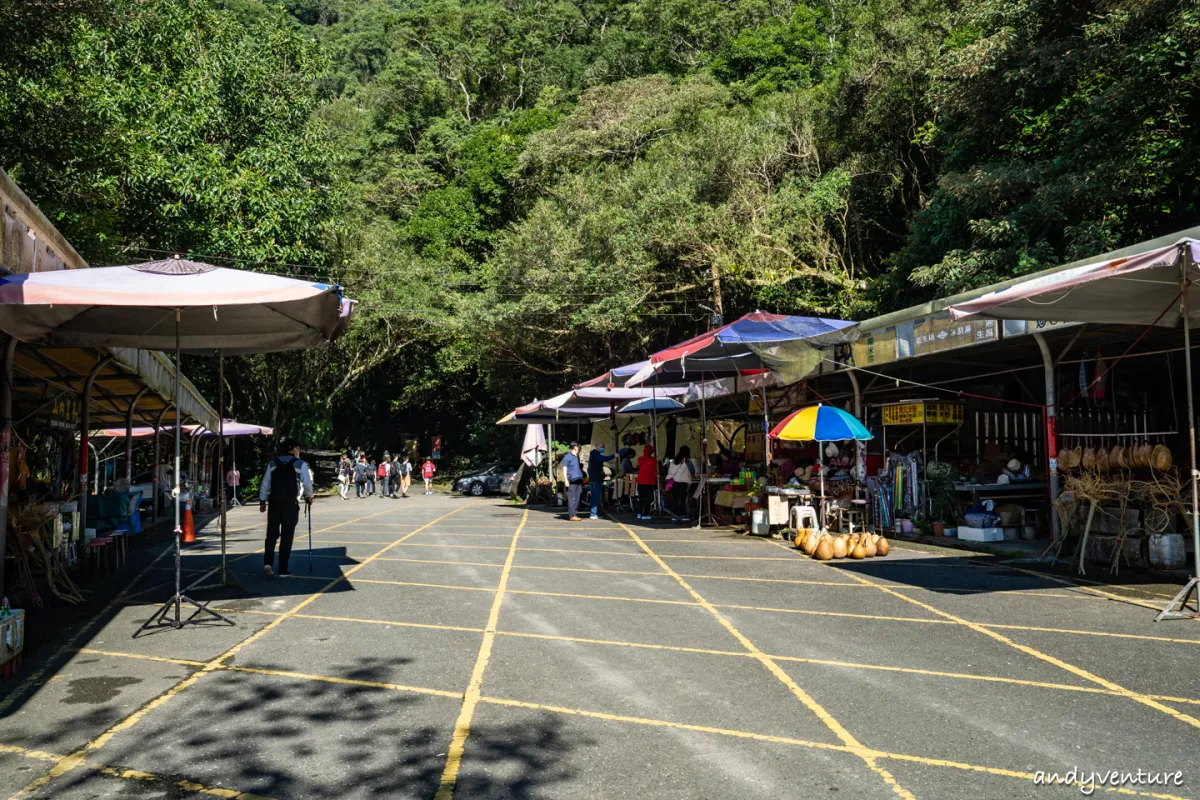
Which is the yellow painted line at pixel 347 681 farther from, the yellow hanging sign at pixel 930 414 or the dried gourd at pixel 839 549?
the yellow hanging sign at pixel 930 414

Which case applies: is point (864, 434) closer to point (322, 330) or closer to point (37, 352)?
point (322, 330)

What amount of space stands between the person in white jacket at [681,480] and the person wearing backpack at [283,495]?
406 inches

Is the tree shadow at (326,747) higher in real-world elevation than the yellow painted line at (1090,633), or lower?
higher

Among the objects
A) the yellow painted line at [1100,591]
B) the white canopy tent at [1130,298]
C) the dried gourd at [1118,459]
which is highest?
the white canopy tent at [1130,298]

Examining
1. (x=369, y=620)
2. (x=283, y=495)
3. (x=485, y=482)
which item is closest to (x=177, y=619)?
(x=369, y=620)

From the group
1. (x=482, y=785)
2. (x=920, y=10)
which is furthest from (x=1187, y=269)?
(x=920, y=10)

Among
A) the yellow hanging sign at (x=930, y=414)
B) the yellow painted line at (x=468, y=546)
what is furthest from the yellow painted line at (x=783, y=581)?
the yellow hanging sign at (x=930, y=414)

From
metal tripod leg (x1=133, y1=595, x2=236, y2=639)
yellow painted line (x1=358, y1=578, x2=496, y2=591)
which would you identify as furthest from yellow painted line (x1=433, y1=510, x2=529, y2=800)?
metal tripod leg (x1=133, y1=595, x2=236, y2=639)

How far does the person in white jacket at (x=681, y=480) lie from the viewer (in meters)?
21.0

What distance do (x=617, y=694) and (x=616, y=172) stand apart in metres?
33.3

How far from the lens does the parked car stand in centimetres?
3806

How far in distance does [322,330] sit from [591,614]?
169 inches

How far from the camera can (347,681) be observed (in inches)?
261

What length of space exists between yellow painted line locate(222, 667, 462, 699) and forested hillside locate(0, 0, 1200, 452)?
48.4ft
